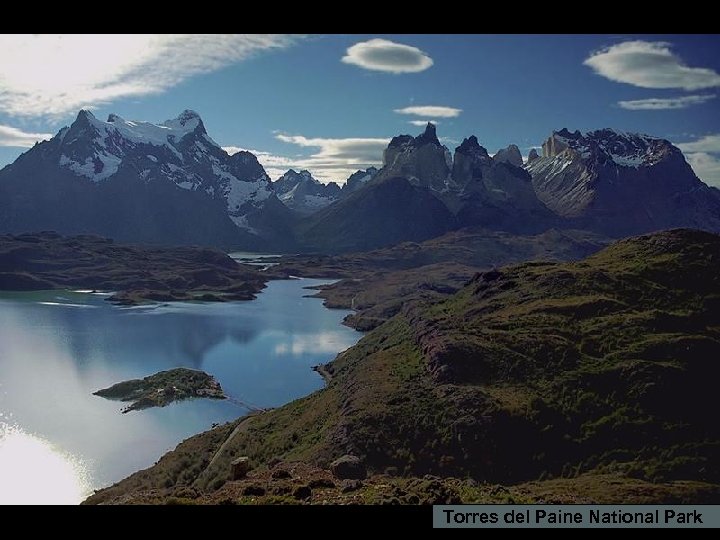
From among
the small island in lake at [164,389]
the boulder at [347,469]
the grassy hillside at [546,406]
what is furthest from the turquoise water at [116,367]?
the boulder at [347,469]

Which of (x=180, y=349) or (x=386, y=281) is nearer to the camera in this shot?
(x=180, y=349)

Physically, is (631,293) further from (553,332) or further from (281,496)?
(281,496)

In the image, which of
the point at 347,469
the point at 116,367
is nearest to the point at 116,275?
the point at 116,367

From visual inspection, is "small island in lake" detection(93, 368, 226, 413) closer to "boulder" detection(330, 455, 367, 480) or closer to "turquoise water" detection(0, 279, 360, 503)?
"turquoise water" detection(0, 279, 360, 503)

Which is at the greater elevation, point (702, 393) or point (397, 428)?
point (702, 393)

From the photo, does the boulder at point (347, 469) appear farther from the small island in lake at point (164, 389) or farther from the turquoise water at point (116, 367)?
the small island in lake at point (164, 389)

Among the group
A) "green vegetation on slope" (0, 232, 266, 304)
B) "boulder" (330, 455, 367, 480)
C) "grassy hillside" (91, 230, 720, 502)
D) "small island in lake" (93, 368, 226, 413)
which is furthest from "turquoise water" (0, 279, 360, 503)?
"boulder" (330, 455, 367, 480)
